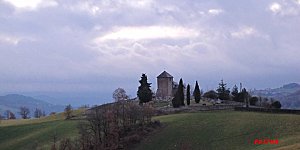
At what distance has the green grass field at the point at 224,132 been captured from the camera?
55.6 m

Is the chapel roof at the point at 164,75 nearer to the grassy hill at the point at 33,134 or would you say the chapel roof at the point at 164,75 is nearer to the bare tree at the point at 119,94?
the bare tree at the point at 119,94

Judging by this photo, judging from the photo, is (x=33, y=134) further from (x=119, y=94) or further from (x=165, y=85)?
(x=165, y=85)

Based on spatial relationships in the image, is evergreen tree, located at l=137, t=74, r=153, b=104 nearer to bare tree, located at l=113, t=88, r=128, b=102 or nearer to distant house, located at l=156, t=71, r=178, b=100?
bare tree, located at l=113, t=88, r=128, b=102

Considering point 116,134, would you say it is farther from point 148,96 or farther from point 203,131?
point 148,96

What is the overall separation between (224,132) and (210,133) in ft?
7.97

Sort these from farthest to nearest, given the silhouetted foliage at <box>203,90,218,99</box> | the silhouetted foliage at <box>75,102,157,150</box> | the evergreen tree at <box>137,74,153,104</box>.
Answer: the silhouetted foliage at <box>203,90,218,99</box>, the evergreen tree at <box>137,74,153,104</box>, the silhouetted foliage at <box>75,102,157,150</box>

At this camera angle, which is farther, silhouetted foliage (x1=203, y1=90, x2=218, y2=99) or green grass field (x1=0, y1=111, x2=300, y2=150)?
silhouetted foliage (x1=203, y1=90, x2=218, y2=99)

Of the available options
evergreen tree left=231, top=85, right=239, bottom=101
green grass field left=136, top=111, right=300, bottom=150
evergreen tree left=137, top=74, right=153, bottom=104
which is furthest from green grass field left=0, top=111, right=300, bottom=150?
evergreen tree left=231, top=85, right=239, bottom=101

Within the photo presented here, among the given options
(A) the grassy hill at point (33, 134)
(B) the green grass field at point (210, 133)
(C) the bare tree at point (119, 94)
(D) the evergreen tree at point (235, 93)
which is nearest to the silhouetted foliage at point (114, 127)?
(B) the green grass field at point (210, 133)

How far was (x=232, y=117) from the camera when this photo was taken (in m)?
74.1

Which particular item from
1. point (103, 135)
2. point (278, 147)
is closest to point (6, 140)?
point (103, 135)

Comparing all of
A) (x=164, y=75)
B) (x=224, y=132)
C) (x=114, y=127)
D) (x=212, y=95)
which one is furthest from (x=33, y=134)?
(x=212, y=95)

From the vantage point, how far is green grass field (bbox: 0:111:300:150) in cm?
5622

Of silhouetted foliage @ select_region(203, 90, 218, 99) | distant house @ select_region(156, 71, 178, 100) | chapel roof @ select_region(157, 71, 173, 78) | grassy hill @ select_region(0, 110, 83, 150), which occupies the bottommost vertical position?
grassy hill @ select_region(0, 110, 83, 150)
